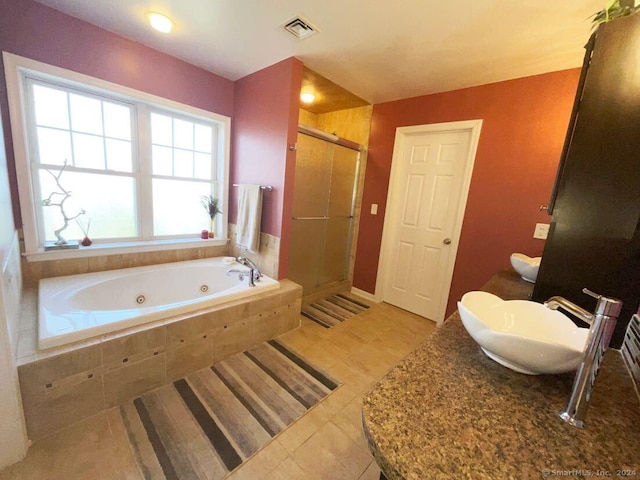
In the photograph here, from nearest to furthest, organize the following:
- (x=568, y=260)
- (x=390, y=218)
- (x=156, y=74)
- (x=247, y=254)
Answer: (x=568, y=260)
(x=156, y=74)
(x=247, y=254)
(x=390, y=218)

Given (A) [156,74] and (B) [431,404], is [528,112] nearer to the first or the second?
(B) [431,404]

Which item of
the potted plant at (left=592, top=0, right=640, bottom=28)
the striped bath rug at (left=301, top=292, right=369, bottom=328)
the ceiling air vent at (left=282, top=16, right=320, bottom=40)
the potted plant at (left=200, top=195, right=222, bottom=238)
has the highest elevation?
the ceiling air vent at (left=282, top=16, right=320, bottom=40)

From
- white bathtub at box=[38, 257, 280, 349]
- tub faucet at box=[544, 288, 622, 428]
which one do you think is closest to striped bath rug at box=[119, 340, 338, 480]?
white bathtub at box=[38, 257, 280, 349]

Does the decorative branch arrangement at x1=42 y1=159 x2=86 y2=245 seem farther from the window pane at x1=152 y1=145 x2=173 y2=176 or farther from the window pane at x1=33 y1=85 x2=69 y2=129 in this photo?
the window pane at x1=152 y1=145 x2=173 y2=176

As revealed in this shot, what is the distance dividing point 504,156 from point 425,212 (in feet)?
2.74

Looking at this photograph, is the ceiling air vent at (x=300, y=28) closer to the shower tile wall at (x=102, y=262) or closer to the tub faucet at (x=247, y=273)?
the tub faucet at (x=247, y=273)

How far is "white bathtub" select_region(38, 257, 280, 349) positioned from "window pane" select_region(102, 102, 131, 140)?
120 cm

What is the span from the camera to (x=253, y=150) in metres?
2.56

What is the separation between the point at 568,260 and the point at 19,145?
10.8 feet

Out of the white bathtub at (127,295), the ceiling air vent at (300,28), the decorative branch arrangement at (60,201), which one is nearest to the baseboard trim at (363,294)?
the white bathtub at (127,295)

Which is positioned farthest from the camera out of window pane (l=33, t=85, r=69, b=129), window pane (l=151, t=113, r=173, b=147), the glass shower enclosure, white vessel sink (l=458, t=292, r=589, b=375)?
the glass shower enclosure

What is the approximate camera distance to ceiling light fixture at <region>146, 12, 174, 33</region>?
168 centimetres

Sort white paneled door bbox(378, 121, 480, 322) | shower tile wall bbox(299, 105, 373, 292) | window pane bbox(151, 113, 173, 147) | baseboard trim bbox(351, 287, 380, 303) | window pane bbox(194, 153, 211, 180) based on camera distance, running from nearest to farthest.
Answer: window pane bbox(151, 113, 173, 147) < white paneled door bbox(378, 121, 480, 322) < window pane bbox(194, 153, 211, 180) < shower tile wall bbox(299, 105, 373, 292) < baseboard trim bbox(351, 287, 380, 303)

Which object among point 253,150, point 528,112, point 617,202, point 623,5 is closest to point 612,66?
point 623,5
